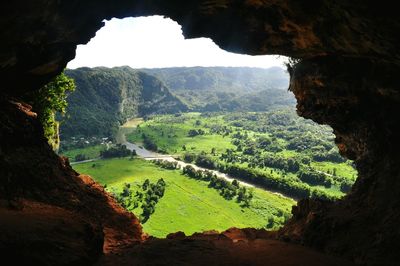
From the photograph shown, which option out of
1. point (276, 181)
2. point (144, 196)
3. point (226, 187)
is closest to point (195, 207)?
point (226, 187)

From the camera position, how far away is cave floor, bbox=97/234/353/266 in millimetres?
19703

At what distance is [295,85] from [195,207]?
11428 cm

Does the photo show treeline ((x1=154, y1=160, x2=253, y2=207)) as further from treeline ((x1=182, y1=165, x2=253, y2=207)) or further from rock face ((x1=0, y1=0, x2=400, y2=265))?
rock face ((x1=0, y1=0, x2=400, y2=265))

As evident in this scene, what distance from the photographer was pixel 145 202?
14450 cm

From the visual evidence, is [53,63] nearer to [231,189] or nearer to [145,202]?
[145,202]

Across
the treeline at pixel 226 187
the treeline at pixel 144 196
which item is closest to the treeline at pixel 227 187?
the treeline at pixel 226 187

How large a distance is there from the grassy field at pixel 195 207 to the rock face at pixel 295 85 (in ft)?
310

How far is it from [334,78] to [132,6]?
56.7ft

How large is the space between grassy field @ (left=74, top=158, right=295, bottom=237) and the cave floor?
99.2 metres

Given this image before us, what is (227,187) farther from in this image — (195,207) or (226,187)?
(195,207)

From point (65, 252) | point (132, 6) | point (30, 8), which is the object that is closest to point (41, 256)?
point (65, 252)

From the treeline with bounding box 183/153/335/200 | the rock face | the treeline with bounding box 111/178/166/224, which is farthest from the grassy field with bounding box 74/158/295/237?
the rock face

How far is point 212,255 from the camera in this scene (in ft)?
68.8

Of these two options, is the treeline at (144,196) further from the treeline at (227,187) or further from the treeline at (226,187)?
the treeline at (227,187)
